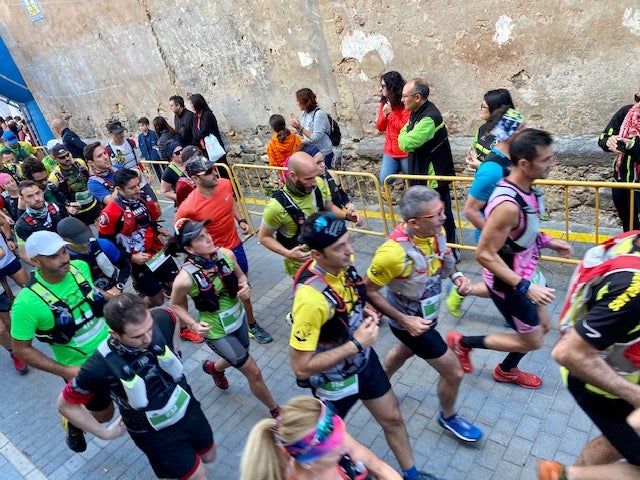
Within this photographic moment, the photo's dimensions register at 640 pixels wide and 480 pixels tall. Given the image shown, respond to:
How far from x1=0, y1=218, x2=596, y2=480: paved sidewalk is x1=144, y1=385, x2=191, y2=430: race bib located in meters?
1.09

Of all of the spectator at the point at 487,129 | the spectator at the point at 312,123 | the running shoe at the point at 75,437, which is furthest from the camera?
the spectator at the point at 312,123

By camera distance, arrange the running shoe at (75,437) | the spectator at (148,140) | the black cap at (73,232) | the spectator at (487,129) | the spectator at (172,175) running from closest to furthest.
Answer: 1. the running shoe at (75,437)
2. the black cap at (73,232)
3. the spectator at (487,129)
4. the spectator at (172,175)
5. the spectator at (148,140)

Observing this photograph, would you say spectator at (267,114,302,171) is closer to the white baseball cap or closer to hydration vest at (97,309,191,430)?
the white baseball cap

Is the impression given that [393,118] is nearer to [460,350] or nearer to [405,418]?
[460,350]

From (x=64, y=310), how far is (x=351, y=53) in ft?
18.2

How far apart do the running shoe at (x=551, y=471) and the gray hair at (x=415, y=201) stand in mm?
1690

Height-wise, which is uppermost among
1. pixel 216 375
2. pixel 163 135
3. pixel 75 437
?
pixel 163 135

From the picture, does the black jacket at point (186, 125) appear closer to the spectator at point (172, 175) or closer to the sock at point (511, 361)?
the spectator at point (172, 175)


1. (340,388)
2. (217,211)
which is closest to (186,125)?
(217,211)

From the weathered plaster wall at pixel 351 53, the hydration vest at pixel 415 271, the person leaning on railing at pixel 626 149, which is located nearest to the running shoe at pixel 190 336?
the hydration vest at pixel 415 271

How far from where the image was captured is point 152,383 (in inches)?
119

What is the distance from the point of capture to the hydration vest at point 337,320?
9.48 ft

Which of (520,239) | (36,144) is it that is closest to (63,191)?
(520,239)

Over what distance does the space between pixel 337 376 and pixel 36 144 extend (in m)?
18.2
